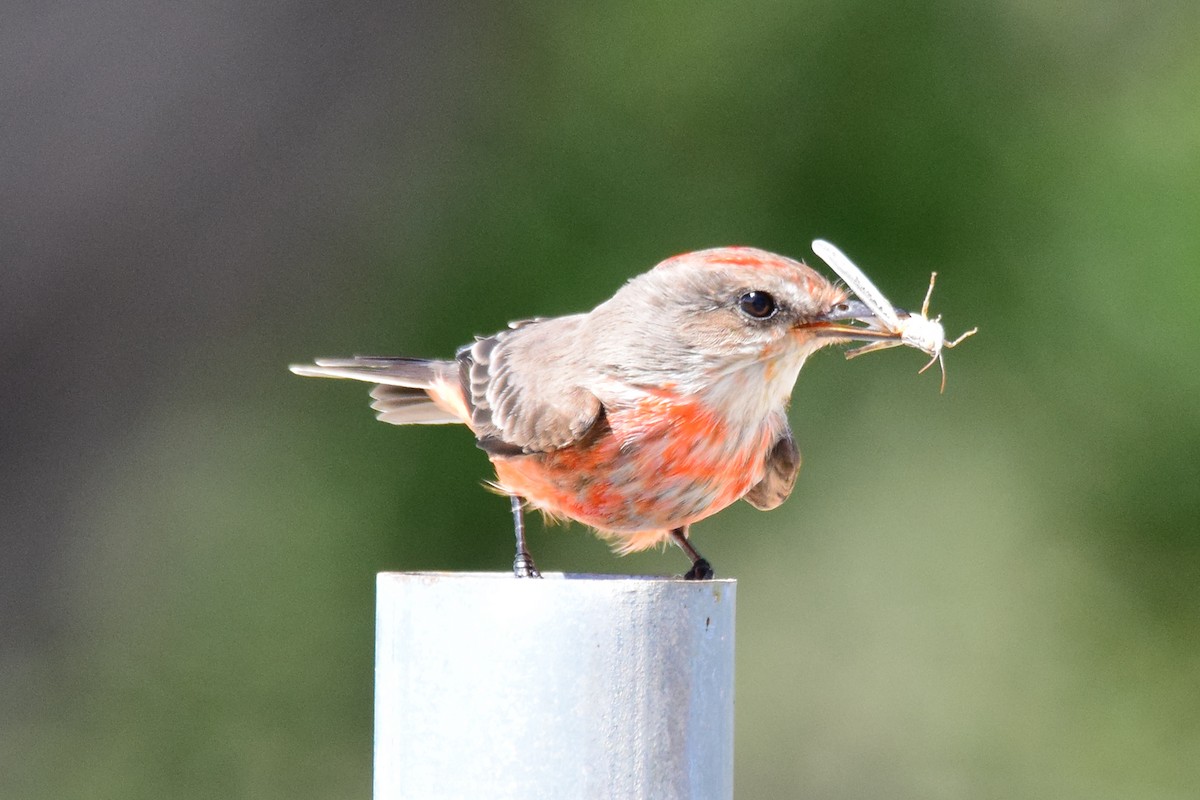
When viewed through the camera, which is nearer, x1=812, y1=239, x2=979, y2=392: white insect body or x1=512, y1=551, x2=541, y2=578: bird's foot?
x1=812, y1=239, x2=979, y2=392: white insect body

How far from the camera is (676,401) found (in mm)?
4121

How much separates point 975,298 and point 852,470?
3.46ft

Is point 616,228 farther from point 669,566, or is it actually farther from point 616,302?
point 616,302

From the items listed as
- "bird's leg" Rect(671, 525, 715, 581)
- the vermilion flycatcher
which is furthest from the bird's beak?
"bird's leg" Rect(671, 525, 715, 581)

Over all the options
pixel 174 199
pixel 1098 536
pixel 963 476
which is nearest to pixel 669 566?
pixel 963 476

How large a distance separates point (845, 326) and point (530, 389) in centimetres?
96

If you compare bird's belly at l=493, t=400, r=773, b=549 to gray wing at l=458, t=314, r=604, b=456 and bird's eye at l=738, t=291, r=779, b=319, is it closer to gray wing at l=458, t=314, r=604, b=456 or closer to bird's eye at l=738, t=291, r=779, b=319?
gray wing at l=458, t=314, r=604, b=456

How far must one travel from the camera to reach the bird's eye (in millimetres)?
4032

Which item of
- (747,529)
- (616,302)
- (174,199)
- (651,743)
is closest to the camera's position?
(651,743)

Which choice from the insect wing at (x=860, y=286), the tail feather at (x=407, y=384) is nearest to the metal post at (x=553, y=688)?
the insect wing at (x=860, y=286)

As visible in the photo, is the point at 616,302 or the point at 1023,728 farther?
the point at 1023,728

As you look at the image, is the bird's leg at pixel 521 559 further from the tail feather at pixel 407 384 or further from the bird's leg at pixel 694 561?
the tail feather at pixel 407 384

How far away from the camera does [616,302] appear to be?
4.47 metres

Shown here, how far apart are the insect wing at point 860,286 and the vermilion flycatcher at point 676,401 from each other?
4 cm
